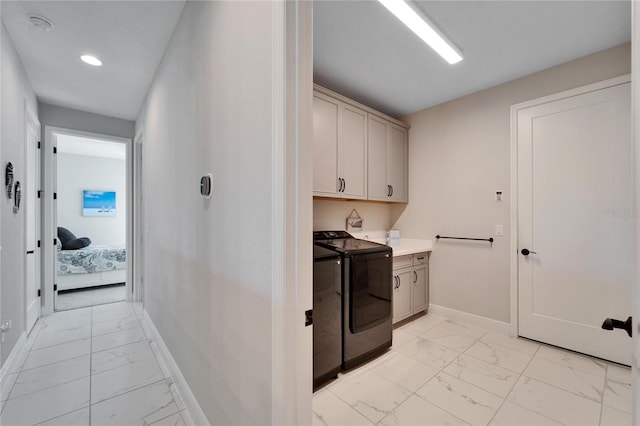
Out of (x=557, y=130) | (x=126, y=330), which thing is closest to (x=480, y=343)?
(x=557, y=130)

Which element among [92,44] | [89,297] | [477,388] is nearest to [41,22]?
[92,44]

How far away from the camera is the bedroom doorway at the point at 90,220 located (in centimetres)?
426

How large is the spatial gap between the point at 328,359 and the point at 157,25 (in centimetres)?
288

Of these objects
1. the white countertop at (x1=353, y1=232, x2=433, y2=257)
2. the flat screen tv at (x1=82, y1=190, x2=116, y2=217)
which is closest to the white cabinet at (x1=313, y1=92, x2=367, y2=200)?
the white countertop at (x1=353, y1=232, x2=433, y2=257)

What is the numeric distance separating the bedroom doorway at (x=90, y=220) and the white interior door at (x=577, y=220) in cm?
510

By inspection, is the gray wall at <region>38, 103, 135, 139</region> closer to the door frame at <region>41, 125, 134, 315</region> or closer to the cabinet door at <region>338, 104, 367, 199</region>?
the door frame at <region>41, 125, 134, 315</region>

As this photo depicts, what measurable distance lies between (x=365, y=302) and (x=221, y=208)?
148 centimetres

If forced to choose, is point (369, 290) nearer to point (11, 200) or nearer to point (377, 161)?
point (377, 161)

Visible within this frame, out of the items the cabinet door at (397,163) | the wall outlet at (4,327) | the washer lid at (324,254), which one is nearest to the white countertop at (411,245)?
the cabinet door at (397,163)

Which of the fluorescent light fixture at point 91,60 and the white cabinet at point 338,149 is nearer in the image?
the fluorescent light fixture at point 91,60

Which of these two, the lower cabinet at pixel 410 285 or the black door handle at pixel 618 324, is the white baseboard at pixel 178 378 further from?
the lower cabinet at pixel 410 285

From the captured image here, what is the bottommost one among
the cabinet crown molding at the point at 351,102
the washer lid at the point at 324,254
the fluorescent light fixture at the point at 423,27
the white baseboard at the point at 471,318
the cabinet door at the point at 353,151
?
the white baseboard at the point at 471,318

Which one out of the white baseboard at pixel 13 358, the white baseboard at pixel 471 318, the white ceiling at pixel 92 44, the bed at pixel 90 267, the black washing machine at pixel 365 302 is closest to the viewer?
the white ceiling at pixel 92 44

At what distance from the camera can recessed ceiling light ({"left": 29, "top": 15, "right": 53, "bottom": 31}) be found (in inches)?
79.0
